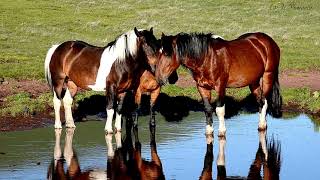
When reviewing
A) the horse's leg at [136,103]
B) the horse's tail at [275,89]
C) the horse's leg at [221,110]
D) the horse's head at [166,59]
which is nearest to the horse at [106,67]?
the horse's leg at [136,103]

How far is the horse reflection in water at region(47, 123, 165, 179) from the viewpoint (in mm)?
11109

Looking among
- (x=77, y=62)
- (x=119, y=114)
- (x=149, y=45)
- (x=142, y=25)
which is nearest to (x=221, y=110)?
(x=149, y=45)

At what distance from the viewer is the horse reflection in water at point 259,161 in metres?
11.0

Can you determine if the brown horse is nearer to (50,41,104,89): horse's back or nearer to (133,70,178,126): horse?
(133,70,178,126): horse

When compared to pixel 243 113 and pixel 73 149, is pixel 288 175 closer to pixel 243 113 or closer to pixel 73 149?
pixel 73 149

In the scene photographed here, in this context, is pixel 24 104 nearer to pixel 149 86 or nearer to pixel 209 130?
pixel 149 86

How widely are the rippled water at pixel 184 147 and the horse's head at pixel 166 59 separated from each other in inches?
51.5

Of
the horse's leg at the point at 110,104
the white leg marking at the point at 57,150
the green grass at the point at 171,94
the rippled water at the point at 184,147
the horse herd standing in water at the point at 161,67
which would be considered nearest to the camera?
the rippled water at the point at 184,147

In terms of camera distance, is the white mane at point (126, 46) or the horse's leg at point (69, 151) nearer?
the horse's leg at point (69, 151)

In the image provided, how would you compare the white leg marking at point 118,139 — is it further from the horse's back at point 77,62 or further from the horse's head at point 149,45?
the horse's head at point 149,45

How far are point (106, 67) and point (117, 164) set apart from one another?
3396 mm

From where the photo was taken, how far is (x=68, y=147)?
13609 millimetres

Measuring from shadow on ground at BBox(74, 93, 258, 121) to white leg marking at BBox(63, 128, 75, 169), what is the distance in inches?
72.1

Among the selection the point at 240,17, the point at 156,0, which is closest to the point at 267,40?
the point at 240,17
